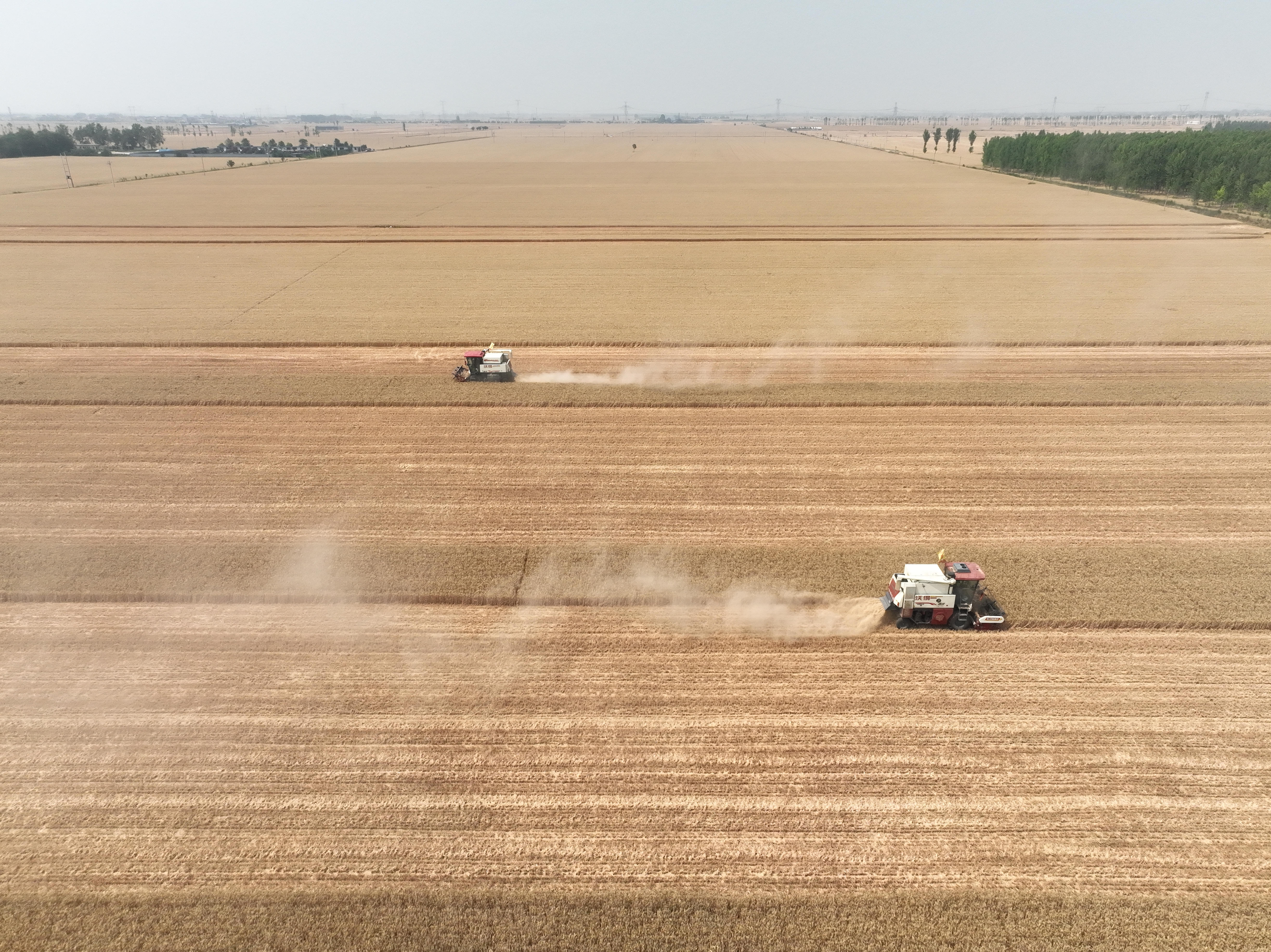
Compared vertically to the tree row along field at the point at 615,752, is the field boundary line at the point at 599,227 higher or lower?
higher

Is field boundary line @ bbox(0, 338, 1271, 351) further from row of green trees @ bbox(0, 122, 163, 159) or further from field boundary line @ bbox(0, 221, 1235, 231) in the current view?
row of green trees @ bbox(0, 122, 163, 159)

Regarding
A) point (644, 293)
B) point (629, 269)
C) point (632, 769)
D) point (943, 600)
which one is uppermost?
point (629, 269)

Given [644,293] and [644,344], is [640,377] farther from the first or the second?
[644,293]

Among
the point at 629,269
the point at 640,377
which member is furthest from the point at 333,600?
the point at 629,269

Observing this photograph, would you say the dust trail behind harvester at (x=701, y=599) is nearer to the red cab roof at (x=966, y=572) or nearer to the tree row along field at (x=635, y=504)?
the tree row along field at (x=635, y=504)

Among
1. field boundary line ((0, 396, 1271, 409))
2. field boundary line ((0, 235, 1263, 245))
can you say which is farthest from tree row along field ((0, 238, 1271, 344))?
field boundary line ((0, 396, 1271, 409))

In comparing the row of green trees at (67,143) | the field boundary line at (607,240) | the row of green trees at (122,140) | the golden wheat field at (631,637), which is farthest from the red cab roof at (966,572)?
the row of green trees at (122,140)

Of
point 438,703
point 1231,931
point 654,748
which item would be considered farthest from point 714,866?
point 1231,931
